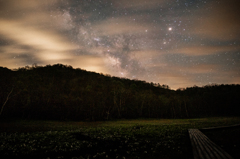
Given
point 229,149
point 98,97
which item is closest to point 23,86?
point 98,97

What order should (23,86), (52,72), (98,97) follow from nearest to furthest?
(23,86) < (98,97) < (52,72)

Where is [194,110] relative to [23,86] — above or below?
below

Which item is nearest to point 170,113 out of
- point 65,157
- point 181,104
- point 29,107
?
point 181,104

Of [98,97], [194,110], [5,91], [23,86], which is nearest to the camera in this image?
[5,91]

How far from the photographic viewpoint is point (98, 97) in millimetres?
84875

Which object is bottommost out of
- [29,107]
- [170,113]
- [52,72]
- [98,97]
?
[170,113]

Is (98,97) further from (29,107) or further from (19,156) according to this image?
(19,156)

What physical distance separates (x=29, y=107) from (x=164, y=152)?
71.8 meters

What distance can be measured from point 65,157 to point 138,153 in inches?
230

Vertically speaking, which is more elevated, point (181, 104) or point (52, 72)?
point (52, 72)

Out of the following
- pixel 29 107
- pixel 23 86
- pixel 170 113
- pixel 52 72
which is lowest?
pixel 170 113

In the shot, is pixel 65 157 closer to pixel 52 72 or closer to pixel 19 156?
pixel 19 156

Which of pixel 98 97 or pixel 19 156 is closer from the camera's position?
pixel 19 156

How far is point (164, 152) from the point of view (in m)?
10.5
